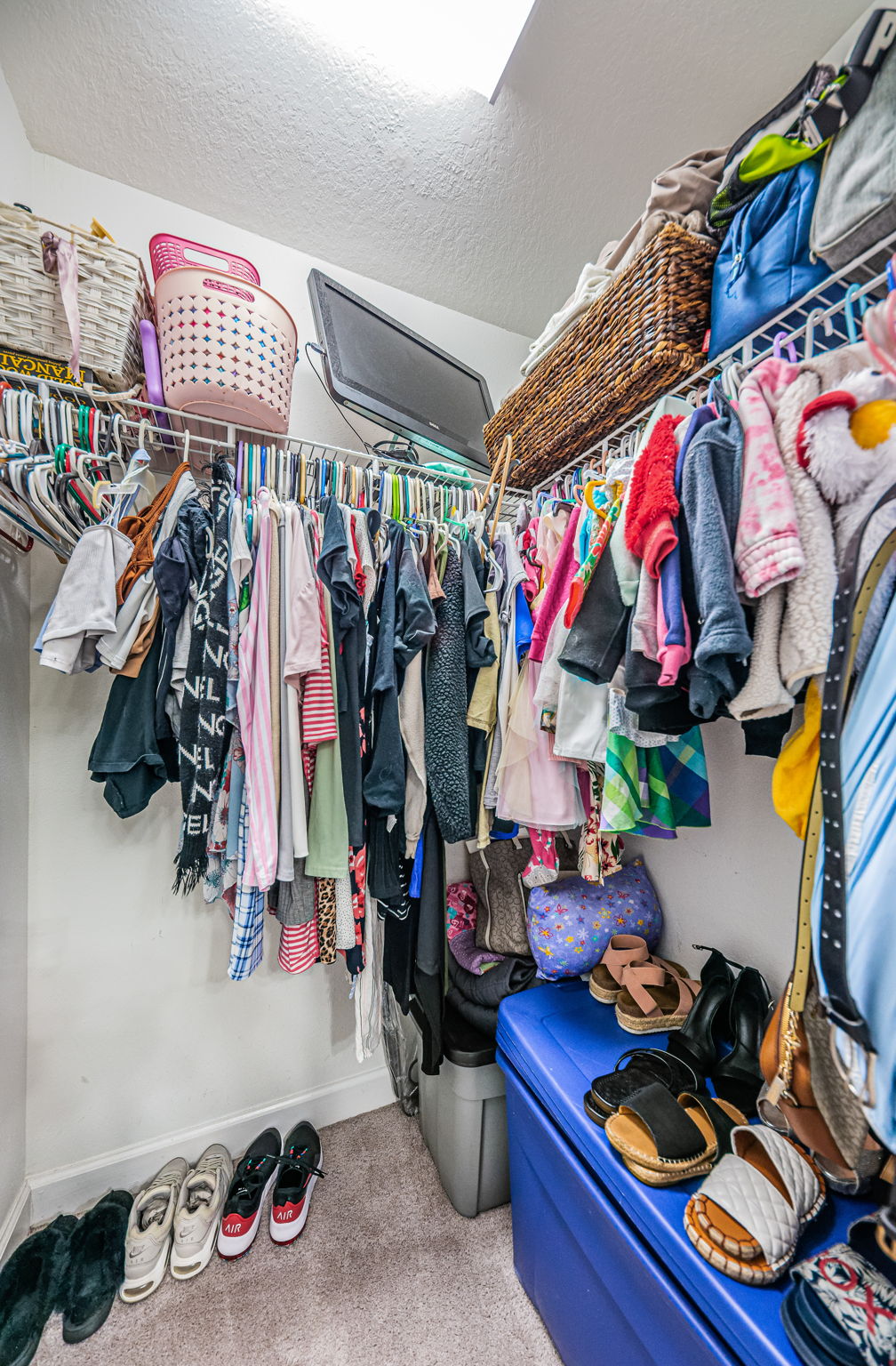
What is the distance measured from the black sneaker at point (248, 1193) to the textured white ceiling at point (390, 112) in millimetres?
2737

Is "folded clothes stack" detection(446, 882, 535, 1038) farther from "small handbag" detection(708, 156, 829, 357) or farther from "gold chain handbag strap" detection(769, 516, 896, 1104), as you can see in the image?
"small handbag" detection(708, 156, 829, 357)

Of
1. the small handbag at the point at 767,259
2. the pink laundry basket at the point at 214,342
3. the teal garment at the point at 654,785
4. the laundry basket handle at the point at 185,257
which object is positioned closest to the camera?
the small handbag at the point at 767,259

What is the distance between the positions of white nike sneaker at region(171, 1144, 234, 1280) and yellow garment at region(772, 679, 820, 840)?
1.61 meters

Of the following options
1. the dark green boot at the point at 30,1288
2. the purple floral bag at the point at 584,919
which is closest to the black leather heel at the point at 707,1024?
the purple floral bag at the point at 584,919

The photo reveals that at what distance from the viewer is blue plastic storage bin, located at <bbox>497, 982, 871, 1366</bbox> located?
57 cm

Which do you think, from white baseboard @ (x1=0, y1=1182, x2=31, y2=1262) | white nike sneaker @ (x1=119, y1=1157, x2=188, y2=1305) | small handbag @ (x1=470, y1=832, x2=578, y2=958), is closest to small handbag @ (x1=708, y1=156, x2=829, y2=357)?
small handbag @ (x1=470, y1=832, x2=578, y2=958)

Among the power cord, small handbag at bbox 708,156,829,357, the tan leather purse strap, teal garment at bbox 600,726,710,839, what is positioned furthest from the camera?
the power cord

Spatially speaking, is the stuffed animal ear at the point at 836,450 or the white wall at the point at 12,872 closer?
the stuffed animal ear at the point at 836,450

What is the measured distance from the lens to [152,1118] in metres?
1.30

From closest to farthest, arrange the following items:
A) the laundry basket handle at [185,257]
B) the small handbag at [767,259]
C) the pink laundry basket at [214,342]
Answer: the small handbag at [767,259] → the pink laundry basket at [214,342] → the laundry basket handle at [185,257]

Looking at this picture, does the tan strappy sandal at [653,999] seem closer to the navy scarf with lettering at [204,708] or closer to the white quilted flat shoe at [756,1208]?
the white quilted flat shoe at [756,1208]

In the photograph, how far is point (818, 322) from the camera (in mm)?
734

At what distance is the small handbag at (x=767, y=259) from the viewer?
750 millimetres

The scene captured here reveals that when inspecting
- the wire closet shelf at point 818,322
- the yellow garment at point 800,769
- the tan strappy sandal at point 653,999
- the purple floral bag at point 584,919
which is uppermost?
the wire closet shelf at point 818,322
